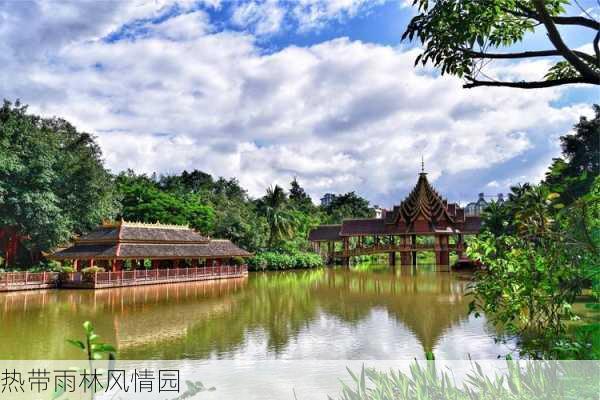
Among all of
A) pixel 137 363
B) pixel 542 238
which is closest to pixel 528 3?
pixel 542 238

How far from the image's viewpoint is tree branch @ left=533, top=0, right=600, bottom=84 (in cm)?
333

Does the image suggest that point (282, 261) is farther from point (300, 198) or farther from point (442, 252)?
point (300, 198)

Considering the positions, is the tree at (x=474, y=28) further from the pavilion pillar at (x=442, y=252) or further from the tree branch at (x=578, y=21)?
the pavilion pillar at (x=442, y=252)

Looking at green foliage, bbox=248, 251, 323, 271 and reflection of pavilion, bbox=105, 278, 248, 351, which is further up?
green foliage, bbox=248, 251, 323, 271

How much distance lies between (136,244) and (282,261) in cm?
1452

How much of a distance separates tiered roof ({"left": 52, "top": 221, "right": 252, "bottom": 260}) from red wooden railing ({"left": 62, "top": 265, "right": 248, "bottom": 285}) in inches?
30.3

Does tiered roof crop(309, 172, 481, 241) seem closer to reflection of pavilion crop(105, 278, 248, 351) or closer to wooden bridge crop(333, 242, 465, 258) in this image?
wooden bridge crop(333, 242, 465, 258)

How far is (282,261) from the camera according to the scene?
38188 mm

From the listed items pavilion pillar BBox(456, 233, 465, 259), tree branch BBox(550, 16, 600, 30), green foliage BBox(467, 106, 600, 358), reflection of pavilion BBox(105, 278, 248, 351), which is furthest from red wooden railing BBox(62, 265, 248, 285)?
tree branch BBox(550, 16, 600, 30)

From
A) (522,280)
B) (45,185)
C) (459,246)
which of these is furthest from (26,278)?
(459,246)

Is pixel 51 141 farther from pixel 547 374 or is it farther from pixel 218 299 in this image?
pixel 547 374

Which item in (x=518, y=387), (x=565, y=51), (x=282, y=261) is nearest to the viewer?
(x=565, y=51)

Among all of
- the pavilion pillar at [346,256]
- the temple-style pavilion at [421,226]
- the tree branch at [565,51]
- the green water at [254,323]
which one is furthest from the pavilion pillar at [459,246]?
the tree branch at [565,51]

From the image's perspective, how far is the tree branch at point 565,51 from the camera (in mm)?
3334
